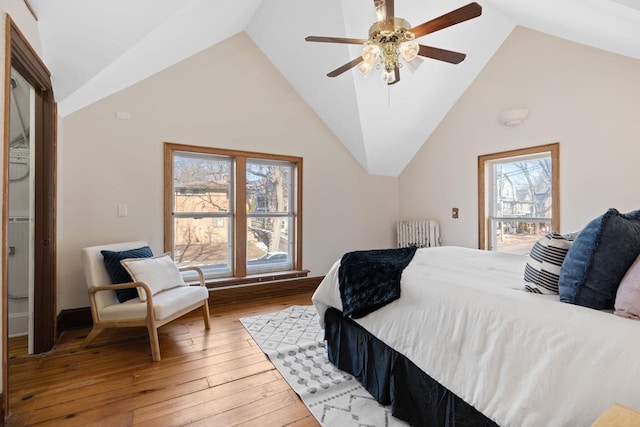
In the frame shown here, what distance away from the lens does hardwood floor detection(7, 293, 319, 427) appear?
162cm

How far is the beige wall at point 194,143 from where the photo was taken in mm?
2857

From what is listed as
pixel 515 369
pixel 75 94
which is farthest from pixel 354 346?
pixel 75 94

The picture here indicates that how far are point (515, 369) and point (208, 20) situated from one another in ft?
11.2

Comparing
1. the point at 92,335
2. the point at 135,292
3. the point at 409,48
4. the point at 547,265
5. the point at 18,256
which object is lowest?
the point at 92,335

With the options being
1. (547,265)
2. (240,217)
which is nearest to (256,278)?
(240,217)

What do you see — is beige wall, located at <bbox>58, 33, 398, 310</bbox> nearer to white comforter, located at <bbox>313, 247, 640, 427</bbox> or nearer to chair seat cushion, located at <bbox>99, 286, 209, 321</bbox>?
chair seat cushion, located at <bbox>99, 286, 209, 321</bbox>

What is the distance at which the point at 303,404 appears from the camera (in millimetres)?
1722

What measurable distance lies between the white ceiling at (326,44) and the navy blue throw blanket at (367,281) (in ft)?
6.52

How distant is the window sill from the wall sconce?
9.83ft

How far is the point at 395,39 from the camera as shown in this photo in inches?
81.3

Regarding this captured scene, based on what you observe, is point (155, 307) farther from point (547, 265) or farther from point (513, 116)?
point (513, 116)

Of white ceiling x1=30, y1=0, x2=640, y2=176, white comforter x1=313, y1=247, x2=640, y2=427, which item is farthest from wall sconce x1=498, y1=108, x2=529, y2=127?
white comforter x1=313, y1=247, x2=640, y2=427

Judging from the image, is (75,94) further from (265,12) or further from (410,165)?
(410,165)

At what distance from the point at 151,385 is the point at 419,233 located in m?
3.62
